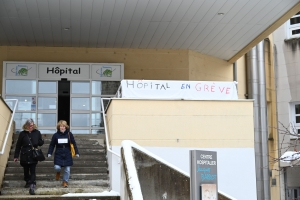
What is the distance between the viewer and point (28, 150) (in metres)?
11.6

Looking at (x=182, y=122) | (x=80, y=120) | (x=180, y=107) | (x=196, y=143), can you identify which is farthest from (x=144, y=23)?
(x=196, y=143)

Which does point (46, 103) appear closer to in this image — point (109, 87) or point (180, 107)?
point (109, 87)

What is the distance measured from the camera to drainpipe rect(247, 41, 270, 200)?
22547 mm

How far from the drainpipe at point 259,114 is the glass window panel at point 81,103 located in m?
7.52

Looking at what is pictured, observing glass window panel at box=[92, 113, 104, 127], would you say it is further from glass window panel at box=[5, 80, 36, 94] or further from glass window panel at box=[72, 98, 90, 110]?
glass window panel at box=[5, 80, 36, 94]

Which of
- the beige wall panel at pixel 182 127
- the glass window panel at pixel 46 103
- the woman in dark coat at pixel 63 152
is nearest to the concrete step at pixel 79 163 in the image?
the beige wall panel at pixel 182 127

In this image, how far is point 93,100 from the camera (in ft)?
61.8

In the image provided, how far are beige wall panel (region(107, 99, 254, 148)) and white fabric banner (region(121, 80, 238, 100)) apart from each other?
0.20 m

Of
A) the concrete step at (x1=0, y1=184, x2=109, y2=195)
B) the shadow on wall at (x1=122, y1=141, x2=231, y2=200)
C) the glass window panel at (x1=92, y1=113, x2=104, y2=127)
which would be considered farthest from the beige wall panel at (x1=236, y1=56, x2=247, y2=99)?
the shadow on wall at (x1=122, y1=141, x2=231, y2=200)

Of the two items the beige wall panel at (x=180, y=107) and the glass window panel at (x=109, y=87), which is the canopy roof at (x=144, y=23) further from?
the beige wall panel at (x=180, y=107)

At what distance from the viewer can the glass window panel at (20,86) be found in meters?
18.4

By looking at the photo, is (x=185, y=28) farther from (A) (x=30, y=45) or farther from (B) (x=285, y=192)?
(B) (x=285, y=192)

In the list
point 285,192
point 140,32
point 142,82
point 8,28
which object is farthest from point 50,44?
point 285,192

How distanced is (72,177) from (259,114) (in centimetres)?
1226
